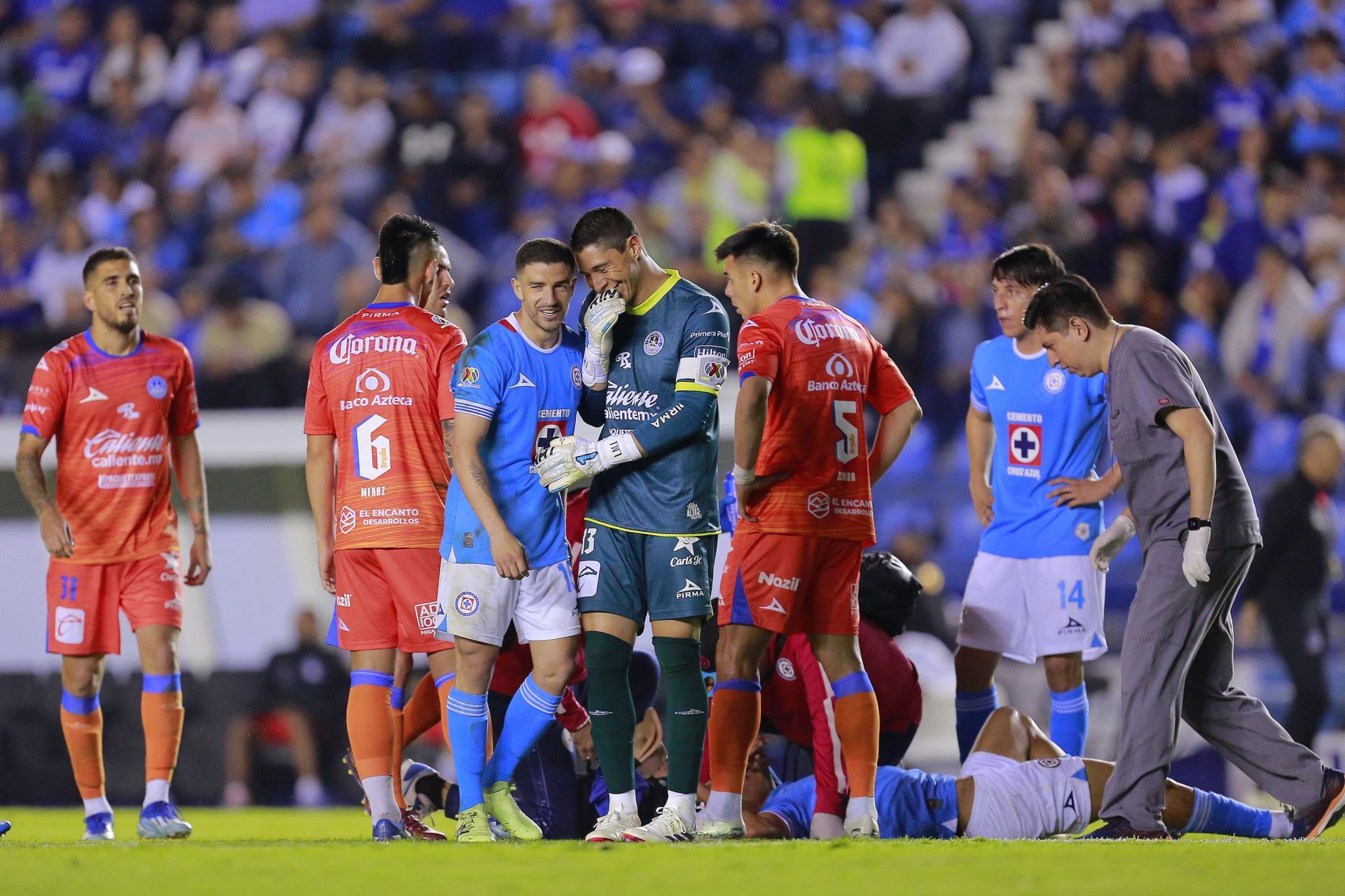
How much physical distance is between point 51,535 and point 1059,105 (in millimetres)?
11497

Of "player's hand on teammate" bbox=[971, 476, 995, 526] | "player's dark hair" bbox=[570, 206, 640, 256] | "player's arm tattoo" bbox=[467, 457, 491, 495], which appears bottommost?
"player's hand on teammate" bbox=[971, 476, 995, 526]

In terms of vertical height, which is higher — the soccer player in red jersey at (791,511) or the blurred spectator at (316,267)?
the blurred spectator at (316,267)

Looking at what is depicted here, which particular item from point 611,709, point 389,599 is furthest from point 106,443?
point 611,709

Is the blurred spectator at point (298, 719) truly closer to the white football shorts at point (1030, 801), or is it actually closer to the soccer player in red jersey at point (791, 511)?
the soccer player in red jersey at point (791, 511)

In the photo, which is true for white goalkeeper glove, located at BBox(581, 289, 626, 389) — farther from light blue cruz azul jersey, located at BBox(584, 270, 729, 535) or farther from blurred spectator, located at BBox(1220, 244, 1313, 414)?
blurred spectator, located at BBox(1220, 244, 1313, 414)

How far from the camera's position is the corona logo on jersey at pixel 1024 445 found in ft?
24.9

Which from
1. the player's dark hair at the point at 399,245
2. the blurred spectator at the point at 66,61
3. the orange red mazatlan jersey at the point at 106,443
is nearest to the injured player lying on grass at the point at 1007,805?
the player's dark hair at the point at 399,245

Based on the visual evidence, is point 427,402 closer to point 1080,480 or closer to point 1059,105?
point 1080,480

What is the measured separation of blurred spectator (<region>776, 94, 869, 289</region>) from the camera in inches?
583

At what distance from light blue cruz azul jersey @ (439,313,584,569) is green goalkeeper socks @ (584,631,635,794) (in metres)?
0.43

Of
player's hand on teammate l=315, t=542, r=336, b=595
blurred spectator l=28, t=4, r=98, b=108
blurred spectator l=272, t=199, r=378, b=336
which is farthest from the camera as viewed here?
blurred spectator l=28, t=4, r=98, b=108

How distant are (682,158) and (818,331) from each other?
934cm

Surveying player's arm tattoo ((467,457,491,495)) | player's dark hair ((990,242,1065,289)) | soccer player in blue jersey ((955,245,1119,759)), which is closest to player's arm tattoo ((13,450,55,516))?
player's arm tattoo ((467,457,491,495))

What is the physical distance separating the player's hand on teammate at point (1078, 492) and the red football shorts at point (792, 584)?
134 centimetres
